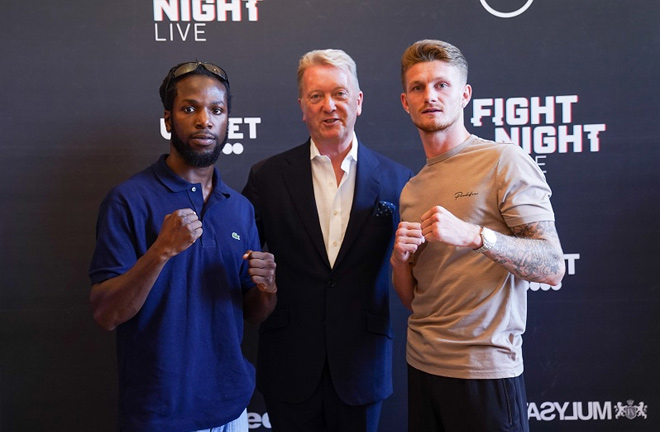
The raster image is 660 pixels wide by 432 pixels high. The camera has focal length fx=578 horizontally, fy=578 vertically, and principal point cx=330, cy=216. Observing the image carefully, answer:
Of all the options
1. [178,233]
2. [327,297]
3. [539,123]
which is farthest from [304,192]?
[539,123]

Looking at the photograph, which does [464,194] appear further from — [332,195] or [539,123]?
[539,123]

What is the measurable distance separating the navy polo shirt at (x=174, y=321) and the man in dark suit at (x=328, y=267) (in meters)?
0.32

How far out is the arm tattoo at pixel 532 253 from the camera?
1.62 meters

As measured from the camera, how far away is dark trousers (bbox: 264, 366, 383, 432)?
204 centimetres

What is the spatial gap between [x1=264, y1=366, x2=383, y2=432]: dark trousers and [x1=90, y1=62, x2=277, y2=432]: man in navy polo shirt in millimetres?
266

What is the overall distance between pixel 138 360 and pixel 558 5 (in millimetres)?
2281

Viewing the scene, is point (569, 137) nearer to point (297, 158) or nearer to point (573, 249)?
point (573, 249)

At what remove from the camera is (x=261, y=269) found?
1.75m

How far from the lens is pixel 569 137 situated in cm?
261

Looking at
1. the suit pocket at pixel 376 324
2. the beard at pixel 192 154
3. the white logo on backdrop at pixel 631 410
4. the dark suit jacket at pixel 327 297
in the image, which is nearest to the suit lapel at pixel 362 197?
the dark suit jacket at pixel 327 297

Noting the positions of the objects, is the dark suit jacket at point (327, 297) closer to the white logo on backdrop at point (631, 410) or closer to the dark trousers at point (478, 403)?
the dark trousers at point (478, 403)

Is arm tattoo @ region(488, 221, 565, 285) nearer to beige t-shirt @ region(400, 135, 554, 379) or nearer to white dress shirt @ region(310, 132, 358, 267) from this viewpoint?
beige t-shirt @ region(400, 135, 554, 379)

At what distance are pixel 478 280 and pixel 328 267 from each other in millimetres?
565

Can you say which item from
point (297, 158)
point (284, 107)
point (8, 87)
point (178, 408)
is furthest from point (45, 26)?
point (178, 408)
